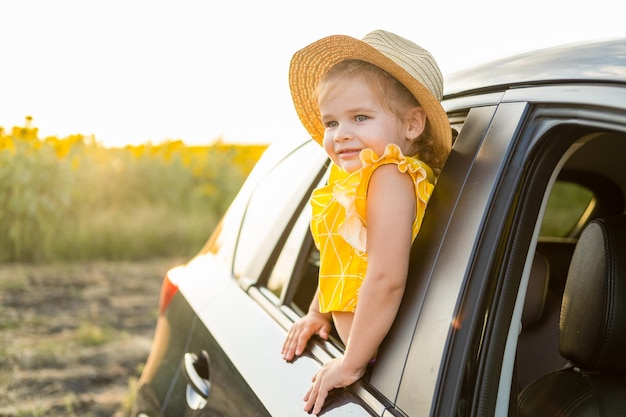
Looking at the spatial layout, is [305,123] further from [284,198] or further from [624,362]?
[624,362]

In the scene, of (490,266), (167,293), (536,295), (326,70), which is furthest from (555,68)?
(167,293)

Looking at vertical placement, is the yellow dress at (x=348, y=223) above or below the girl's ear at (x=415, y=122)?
below

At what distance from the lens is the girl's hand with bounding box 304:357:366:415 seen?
60.2 inches

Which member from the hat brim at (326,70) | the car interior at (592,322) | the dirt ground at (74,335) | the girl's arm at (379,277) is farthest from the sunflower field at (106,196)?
the car interior at (592,322)

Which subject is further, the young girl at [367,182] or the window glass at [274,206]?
the window glass at [274,206]

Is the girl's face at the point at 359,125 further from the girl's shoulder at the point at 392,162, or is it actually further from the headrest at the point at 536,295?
the headrest at the point at 536,295

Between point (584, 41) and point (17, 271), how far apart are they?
23.9 feet

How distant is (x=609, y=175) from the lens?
2.64m

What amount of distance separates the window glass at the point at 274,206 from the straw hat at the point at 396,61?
0.43 meters

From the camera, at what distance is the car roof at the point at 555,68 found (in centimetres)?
124

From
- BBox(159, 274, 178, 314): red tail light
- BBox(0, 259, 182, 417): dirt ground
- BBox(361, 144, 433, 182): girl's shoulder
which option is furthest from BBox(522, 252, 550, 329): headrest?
BBox(0, 259, 182, 417): dirt ground

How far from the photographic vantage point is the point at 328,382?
155cm

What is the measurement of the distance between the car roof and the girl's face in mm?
171

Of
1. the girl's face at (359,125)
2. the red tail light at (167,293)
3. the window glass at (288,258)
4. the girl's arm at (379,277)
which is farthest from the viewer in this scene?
the red tail light at (167,293)
